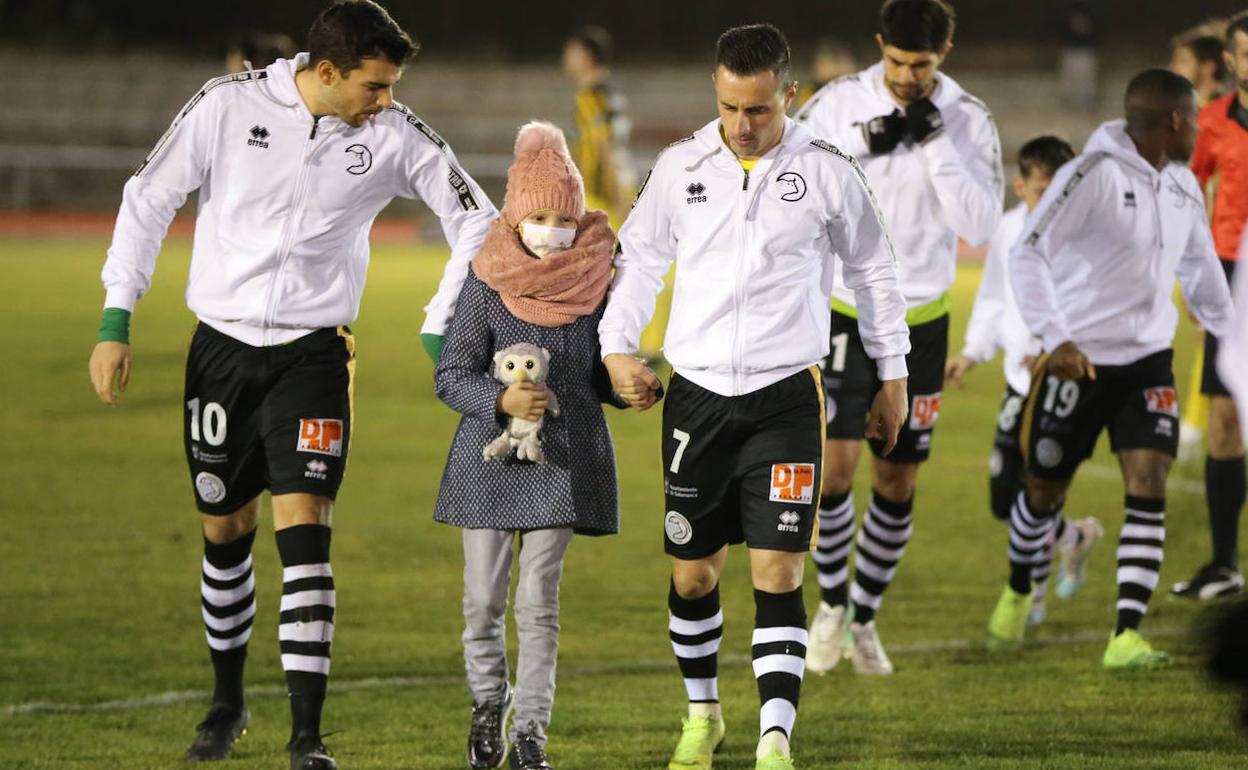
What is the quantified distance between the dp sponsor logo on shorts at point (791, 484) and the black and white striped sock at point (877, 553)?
1.98m

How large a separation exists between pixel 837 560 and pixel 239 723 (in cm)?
242

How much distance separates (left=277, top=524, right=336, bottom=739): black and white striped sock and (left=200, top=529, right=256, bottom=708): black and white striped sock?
1.43 ft

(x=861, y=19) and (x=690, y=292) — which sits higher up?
(x=861, y=19)

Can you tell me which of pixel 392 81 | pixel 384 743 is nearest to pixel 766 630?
pixel 384 743

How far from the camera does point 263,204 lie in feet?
17.9

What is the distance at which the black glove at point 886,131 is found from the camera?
6.86m

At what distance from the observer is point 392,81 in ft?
17.7

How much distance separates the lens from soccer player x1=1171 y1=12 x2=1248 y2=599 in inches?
328

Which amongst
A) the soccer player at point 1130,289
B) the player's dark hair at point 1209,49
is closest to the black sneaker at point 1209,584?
the soccer player at point 1130,289

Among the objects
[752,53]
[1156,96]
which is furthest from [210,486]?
[1156,96]

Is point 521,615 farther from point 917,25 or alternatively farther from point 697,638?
point 917,25

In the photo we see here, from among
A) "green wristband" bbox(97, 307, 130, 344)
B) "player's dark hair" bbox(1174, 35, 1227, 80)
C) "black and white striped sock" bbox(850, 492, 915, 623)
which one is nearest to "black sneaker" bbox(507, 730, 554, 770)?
"green wristband" bbox(97, 307, 130, 344)

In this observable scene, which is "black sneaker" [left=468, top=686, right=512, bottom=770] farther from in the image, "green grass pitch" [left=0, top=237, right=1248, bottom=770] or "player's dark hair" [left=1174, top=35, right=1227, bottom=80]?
"player's dark hair" [left=1174, top=35, right=1227, bottom=80]

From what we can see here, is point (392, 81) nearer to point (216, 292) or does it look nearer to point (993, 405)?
point (216, 292)
